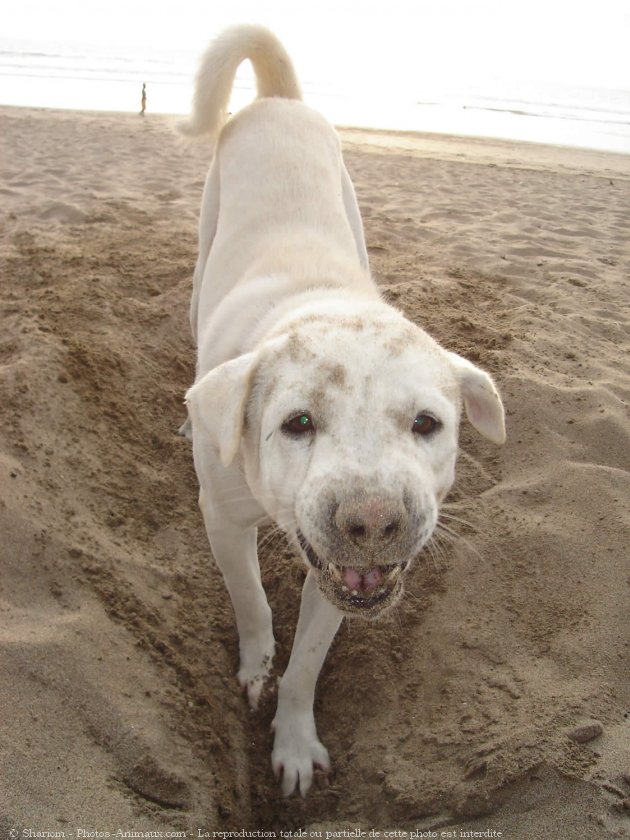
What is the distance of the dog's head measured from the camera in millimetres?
1745

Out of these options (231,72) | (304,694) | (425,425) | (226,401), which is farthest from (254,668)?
(231,72)

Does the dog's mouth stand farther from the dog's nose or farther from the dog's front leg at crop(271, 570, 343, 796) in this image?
the dog's front leg at crop(271, 570, 343, 796)

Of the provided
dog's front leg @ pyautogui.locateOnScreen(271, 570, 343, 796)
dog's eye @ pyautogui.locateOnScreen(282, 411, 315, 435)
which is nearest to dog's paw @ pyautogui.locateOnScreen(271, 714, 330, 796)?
dog's front leg @ pyautogui.locateOnScreen(271, 570, 343, 796)

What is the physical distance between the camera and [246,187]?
11.6 ft

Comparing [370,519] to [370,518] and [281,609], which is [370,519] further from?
[281,609]

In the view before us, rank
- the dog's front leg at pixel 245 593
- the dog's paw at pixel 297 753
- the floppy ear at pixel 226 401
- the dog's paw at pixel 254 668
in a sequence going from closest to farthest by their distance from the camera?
the floppy ear at pixel 226 401, the dog's paw at pixel 297 753, the dog's front leg at pixel 245 593, the dog's paw at pixel 254 668

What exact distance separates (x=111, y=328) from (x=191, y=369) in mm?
526

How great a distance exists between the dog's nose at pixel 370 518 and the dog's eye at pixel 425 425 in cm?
30

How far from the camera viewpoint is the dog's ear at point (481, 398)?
2270 millimetres

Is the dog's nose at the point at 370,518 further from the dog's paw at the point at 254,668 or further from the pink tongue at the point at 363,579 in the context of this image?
the dog's paw at the point at 254,668

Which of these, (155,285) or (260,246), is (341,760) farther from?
(155,285)

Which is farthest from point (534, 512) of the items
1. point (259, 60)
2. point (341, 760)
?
point (259, 60)

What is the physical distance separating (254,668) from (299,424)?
1183mm

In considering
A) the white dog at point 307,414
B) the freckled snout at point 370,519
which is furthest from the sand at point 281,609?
the freckled snout at point 370,519
